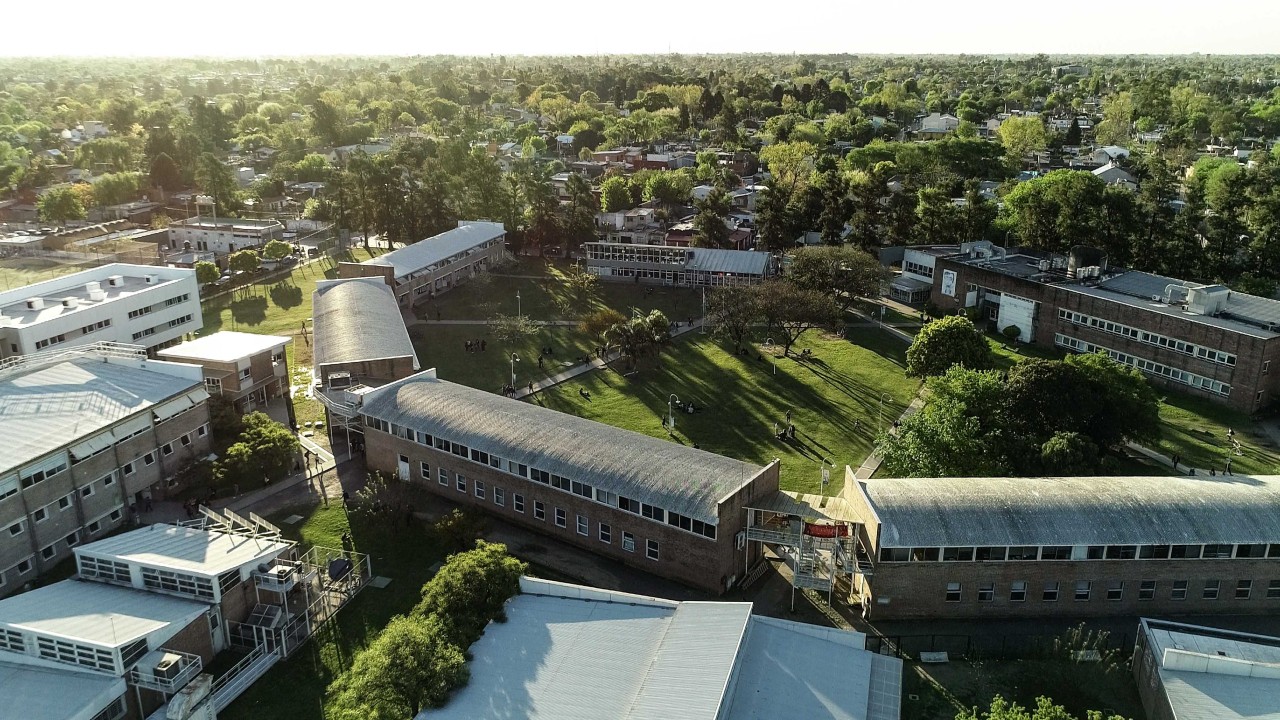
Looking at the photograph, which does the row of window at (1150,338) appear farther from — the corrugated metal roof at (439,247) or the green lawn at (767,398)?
the corrugated metal roof at (439,247)

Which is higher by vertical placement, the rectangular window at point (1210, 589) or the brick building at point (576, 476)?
the brick building at point (576, 476)

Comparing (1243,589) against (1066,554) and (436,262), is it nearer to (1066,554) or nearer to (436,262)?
(1066,554)

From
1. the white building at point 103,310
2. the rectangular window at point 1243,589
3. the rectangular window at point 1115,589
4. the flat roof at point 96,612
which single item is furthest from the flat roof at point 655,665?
the white building at point 103,310

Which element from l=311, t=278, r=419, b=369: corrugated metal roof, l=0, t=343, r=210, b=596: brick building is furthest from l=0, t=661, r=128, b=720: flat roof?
l=311, t=278, r=419, b=369: corrugated metal roof

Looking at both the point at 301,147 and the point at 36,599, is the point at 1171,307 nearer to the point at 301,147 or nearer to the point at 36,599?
the point at 36,599

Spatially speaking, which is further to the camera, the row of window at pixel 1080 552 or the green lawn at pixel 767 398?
the green lawn at pixel 767 398

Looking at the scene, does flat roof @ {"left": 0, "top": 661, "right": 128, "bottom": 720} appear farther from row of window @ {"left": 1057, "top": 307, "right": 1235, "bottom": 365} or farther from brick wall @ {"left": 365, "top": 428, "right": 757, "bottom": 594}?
row of window @ {"left": 1057, "top": 307, "right": 1235, "bottom": 365}

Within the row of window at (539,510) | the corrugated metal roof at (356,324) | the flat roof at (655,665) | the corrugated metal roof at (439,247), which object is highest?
the corrugated metal roof at (439,247)
